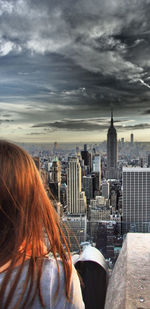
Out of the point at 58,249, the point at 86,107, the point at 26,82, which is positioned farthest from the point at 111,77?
the point at 58,249

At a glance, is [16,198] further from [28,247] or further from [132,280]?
[132,280]

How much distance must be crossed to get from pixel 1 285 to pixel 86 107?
3045 mm

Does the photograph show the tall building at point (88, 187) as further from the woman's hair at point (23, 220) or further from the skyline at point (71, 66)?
the woman's hair at point (23, 220)

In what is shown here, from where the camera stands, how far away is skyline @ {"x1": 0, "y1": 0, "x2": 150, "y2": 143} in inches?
89.0

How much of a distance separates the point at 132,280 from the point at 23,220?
67 cm

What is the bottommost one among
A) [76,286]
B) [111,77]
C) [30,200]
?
[76,286]

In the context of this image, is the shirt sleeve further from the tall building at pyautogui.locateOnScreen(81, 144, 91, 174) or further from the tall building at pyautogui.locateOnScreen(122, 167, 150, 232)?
the tall building at pyautogui.locateOnScreen(81, 144, 91, 174)

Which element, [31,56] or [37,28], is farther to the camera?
[31,56]

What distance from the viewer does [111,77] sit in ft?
10.1

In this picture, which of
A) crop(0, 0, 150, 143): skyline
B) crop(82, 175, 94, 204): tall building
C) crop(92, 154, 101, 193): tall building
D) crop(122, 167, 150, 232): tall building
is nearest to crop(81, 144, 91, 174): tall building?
crop(92, 154, 101, 193): tall building

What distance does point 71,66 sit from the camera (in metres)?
2.72

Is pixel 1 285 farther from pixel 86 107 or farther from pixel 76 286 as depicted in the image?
pixel 86 107

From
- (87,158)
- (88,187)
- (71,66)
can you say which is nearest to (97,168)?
(87,158)

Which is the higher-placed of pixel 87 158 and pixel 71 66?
pixel 71 66
